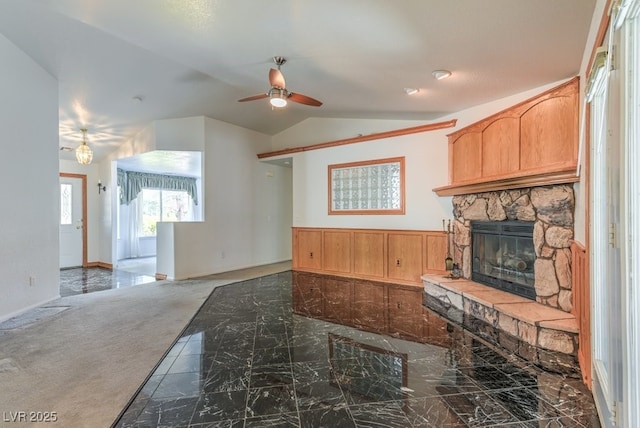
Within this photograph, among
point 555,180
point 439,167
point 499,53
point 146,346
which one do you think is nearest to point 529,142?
point 555,180

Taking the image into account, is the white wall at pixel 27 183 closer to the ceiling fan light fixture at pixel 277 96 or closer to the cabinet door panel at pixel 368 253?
the ceiling fan light fixture at pixel 277 96

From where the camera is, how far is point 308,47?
9.86 ft

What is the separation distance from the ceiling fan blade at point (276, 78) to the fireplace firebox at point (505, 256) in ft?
9.77

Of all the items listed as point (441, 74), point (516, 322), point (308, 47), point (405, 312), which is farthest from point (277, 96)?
point (516, 322)

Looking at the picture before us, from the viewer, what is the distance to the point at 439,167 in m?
4.84

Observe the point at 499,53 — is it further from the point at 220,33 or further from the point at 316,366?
the point at 316,366

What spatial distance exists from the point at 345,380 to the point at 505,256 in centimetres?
261

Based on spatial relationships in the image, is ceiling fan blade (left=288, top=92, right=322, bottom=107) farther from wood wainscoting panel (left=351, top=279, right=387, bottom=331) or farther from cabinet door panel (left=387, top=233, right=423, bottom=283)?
cabinet door panel (left=387, top=233, right=423, bottom=283)

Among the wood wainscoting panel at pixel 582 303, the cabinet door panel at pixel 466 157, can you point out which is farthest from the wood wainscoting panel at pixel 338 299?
the cabinet door panel at pixel 466 157

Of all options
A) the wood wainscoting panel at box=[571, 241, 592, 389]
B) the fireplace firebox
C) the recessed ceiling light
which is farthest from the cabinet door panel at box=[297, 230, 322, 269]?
the wood wainscoting panel at box=[571, 241, 592, 389]

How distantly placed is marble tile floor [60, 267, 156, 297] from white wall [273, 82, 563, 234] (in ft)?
10.7

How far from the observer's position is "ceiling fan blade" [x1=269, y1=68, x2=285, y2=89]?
308 cm

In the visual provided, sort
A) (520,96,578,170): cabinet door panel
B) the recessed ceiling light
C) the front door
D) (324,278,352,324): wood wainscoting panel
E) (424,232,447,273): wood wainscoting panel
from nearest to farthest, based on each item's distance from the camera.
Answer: (520,96,578,170): cabinet door panel < the recessed ceiling light < (324,278,352,324): wood wainscoting panel < (424,232,447,273): wood wainscoting panel < the front door

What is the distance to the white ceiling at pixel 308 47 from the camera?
232 centimetres
